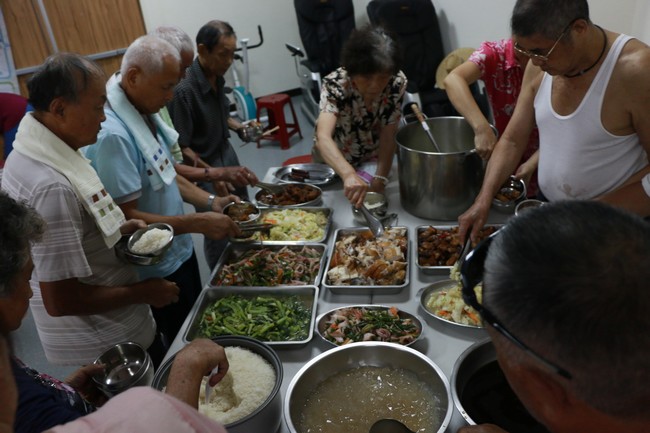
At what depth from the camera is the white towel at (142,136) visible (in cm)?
194

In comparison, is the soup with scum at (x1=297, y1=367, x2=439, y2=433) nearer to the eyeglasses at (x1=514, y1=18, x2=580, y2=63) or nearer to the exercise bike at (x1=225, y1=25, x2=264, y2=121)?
the eyeglasses at (x1=514, y1=18, x2=580, y2=63)

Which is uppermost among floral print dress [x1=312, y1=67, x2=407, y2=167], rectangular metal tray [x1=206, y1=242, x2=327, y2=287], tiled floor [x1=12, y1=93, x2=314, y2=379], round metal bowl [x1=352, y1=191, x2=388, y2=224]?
floral print dress [x1=312, y1=67, x2=407, y2=167]

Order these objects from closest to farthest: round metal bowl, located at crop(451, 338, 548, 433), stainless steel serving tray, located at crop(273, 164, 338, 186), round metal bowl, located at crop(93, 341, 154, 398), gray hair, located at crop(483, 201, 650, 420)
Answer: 1. gray hair, located at crop(483, 201, 650, 420)
2. round metal bowl, located at crop(451, 338, 548, 433)
3. round metal bowl, located at crop(93, 341, 154, 398)
4. stainless steel serving tray, located at crop(273, 164, 338, 186)

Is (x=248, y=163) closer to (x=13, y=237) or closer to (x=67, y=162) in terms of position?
(x=67, y=162)

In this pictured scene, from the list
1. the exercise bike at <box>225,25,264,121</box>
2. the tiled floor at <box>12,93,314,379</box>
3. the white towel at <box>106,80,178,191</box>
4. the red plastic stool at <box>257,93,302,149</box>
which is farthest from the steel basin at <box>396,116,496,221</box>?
the exercise bike at <box>225,25,264,121</box>

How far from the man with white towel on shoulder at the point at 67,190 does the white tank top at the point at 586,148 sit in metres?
1.69

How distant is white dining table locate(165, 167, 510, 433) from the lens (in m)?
1.54

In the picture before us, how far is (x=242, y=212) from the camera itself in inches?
93.0

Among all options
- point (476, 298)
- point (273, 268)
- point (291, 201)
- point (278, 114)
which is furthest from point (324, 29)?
point (476, 298)

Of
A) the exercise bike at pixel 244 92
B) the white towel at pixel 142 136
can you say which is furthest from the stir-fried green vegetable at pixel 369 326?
the exercise bike at pixel 244 92

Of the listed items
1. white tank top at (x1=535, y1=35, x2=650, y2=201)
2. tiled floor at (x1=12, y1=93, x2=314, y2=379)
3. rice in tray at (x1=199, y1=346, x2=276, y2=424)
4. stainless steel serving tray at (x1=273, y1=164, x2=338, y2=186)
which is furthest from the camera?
tiled floor at (x1=12, y1=93, x2=314, y2=379)

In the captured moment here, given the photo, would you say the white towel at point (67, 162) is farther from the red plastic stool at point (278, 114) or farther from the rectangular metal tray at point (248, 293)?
the red plastic stool at point (278, 114)

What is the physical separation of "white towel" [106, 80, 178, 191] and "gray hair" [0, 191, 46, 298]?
35.5 inches

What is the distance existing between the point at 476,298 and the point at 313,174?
214 centimetres
